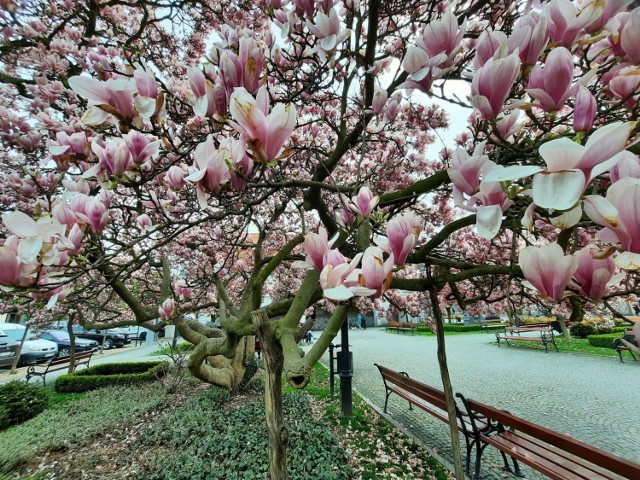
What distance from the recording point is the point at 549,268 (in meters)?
0.80

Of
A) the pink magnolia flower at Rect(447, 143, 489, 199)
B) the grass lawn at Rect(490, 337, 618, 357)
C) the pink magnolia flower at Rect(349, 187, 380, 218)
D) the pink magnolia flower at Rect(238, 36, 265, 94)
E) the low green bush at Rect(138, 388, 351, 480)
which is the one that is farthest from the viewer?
the grass lawn at Rect(490, 337, 618, 357)

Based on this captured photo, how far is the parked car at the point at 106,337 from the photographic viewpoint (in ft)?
65.3

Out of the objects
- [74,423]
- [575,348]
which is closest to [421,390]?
[74,423]

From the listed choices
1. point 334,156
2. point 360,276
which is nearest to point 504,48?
point 360,276

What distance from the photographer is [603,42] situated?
1.07 metres

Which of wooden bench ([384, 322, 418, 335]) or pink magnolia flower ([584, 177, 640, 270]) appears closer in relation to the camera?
pink magnolia flower ([584, 177, 640, 270])

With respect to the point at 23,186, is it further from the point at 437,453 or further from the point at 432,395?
the point at 437,453

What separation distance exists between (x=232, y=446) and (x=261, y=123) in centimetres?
435

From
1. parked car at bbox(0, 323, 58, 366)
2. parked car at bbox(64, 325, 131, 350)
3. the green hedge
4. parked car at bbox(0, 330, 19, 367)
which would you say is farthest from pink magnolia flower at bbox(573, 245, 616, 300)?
parked car at bbox(64, 325, 131, 350)

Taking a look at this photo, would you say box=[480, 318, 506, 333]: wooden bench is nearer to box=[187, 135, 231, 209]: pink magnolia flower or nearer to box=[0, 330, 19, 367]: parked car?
box=[0, 330, 19, 367]: parked car

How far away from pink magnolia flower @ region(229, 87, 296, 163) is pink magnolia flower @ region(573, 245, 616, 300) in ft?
2.78

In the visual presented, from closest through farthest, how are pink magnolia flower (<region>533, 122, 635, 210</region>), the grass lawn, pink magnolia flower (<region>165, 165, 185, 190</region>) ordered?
pink magnolia flower (<region>533, 122, 635, 210</region>)
pink magnolia flower (<region>165, 165, 185, 190</region>)
the grass lawn

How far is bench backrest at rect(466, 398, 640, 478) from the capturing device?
1.91m

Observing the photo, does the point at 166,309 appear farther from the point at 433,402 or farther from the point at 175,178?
the point at 433,402
